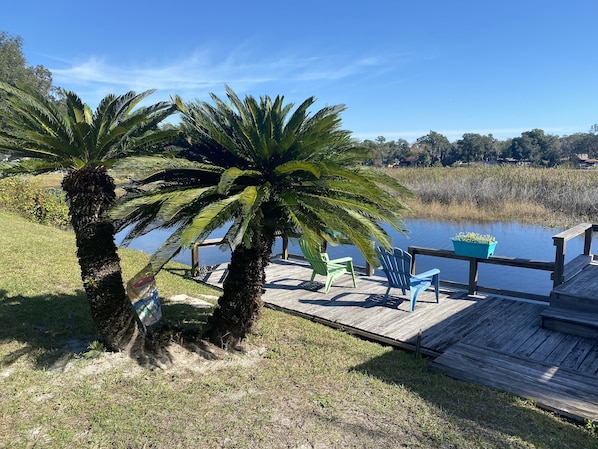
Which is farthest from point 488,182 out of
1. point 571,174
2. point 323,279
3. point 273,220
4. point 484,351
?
point 273,220

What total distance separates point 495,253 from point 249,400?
11.5 meters

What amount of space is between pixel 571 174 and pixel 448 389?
1907cm

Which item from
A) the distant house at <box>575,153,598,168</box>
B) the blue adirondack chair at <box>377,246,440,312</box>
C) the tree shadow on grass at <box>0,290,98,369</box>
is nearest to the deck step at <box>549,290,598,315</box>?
the blue adirondack chair at <box>377,246,440,312</box>

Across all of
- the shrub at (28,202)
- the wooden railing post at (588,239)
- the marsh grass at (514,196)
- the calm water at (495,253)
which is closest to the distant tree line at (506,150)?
the marsh grass at (514,196)

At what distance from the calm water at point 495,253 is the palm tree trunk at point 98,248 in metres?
3.92

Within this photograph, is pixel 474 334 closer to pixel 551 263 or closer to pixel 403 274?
pixel 403 274

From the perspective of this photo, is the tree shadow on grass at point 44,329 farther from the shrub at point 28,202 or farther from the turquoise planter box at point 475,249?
the shrub at point 28,202

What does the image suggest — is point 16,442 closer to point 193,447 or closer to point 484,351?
point 193,447

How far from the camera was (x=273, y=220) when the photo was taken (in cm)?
404

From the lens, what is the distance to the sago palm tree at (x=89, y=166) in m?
3.65

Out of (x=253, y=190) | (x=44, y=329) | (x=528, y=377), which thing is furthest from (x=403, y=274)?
(x=44, y=329)

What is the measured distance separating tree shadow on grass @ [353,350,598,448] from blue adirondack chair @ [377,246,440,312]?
183 centimetres

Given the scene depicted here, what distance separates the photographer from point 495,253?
12.8m

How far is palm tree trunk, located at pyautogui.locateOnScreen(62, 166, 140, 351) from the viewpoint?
145 inches
